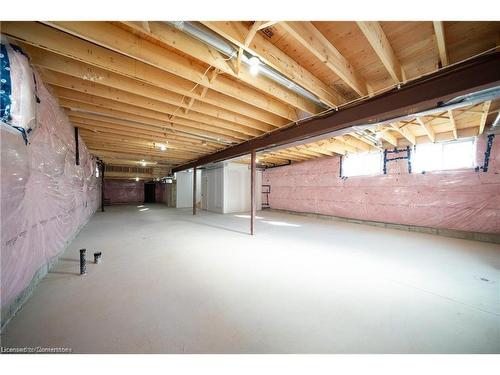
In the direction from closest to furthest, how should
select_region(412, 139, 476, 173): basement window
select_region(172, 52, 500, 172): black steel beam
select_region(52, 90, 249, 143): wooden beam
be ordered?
select_region(172, 52, 500, 172): black steel beam → select_region(52, 90, 249, 143): wooden beam → select_region(412, 139, 476, 173): basement window

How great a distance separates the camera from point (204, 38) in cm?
156

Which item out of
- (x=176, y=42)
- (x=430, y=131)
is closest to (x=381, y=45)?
(x=176, y=42)

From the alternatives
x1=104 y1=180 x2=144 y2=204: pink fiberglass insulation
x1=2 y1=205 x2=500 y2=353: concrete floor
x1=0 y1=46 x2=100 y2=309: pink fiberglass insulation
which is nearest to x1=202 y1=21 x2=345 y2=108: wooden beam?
x1=0 y1=46 x2=100 y2=309: pink fiberglass insulation

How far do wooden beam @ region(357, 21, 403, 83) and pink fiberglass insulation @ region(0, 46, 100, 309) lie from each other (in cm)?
272

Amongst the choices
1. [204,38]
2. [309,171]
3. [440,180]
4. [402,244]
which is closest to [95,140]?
[204,38]

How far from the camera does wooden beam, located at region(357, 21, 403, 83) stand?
1432 mm

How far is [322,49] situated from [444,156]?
4985 millimetres

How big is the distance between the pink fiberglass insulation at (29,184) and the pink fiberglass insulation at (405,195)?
702 centimetres

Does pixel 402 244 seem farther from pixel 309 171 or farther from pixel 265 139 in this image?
pixel 309 171

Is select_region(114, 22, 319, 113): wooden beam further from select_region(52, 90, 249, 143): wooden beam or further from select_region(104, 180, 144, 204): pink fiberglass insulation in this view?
select_region(104, 180, 144, 204): pink fiberglass insulation

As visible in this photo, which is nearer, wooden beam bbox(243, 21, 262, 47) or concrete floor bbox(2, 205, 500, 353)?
concrete floor bbox(2, 205, 500, 353)

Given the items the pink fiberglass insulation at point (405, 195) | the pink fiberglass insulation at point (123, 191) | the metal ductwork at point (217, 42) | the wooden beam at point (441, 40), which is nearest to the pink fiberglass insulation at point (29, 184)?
the metal ductwork at point (217, 42)

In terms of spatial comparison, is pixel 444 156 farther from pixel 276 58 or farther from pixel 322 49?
pixel 276 58

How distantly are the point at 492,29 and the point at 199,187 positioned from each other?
10.5 meters
